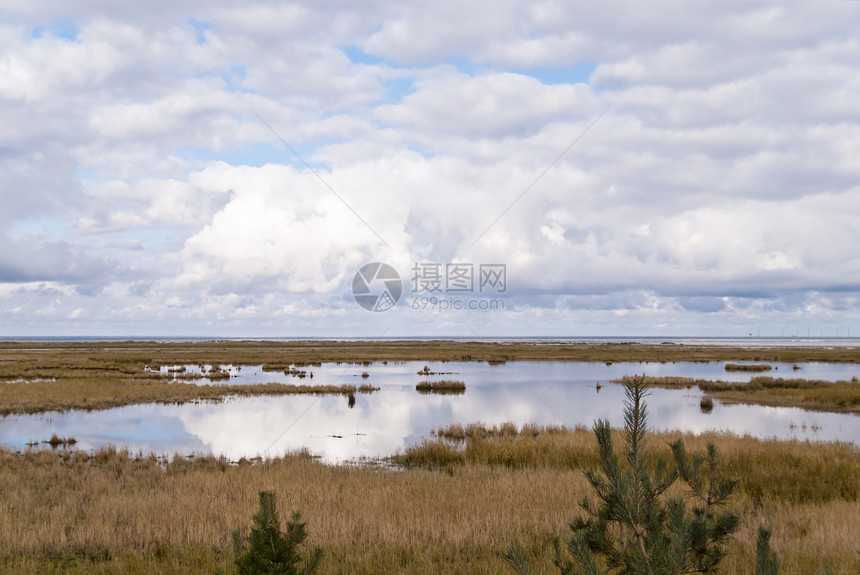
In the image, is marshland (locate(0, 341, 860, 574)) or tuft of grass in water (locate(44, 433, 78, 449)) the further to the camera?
tuft of grass in water (locate(44, 433, 78, 449))

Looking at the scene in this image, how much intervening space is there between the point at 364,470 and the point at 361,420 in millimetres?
12653

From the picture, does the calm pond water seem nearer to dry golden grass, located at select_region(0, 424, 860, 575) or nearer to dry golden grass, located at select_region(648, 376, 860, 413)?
dry golden grass, located at select_region(648, 376, 860, 413)

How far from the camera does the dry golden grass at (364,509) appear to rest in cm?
834

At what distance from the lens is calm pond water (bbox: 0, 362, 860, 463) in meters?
22.9

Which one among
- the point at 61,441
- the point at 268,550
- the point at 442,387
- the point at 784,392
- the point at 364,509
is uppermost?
the point at 268,550

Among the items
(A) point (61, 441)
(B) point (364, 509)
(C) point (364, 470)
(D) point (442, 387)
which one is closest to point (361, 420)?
(C) point (364, 470)

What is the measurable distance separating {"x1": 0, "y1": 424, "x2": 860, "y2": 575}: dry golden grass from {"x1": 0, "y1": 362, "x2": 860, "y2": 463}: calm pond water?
16.0ft

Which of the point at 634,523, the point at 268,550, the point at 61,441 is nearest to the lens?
the point at 634,523

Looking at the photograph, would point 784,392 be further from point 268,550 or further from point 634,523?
point 268,550

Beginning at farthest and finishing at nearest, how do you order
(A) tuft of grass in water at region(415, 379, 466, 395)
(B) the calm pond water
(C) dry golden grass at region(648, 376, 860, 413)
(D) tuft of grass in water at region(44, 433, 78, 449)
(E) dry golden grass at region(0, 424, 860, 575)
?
(A) tuft of grass in water at region(415, 379, 466, 395) → (C) dry golden grass at region(648, 376, 860, 413) → (B) the calm pond water → (D) tuft of grass in water at region(44, 433, 78, 449) → (E) dry golden grass at region(0, 424, 860, 575)

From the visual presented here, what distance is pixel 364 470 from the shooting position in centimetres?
1691

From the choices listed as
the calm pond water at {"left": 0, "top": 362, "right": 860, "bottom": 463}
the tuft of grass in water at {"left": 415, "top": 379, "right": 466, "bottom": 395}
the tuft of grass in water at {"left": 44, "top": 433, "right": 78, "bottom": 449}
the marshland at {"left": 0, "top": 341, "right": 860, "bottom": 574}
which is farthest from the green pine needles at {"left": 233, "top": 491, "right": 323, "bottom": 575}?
the tuft of grass in water at {"left": 415, "top": 379, "right": 466, "bottom": 395}

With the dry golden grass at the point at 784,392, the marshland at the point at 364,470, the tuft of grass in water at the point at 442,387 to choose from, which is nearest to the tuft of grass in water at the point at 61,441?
the marshland at the point at 364,470

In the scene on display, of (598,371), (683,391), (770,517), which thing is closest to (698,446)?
(770,517)
